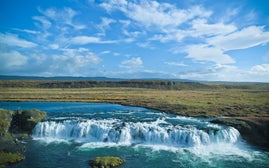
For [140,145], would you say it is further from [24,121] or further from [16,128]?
[16,128]

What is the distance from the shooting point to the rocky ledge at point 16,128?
33.9 meters

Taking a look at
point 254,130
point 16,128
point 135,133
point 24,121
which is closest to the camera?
point 135,133

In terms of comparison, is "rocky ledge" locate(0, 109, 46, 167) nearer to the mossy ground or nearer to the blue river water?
the mossy ground

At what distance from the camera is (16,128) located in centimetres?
4328

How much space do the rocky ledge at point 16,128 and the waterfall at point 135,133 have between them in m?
1.91

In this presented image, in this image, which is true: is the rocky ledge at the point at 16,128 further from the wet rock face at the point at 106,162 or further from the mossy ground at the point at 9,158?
the wet rock face at the point at 106,162

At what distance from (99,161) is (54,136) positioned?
661 inches

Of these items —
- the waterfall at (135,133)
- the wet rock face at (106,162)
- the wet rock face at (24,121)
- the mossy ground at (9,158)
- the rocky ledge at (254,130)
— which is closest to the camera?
the wet rock face at (106,162)

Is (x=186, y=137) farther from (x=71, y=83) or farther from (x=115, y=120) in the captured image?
(x=71, y=83)

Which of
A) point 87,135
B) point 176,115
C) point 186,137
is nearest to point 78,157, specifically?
point 87,135

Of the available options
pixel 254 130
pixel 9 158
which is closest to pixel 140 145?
pixel 9 158

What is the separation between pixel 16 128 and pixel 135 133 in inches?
825

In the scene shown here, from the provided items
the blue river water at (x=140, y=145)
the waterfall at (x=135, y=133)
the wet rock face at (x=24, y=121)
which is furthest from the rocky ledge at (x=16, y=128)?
the waterfall at (x=135, y=133)

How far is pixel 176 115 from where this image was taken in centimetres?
5738
